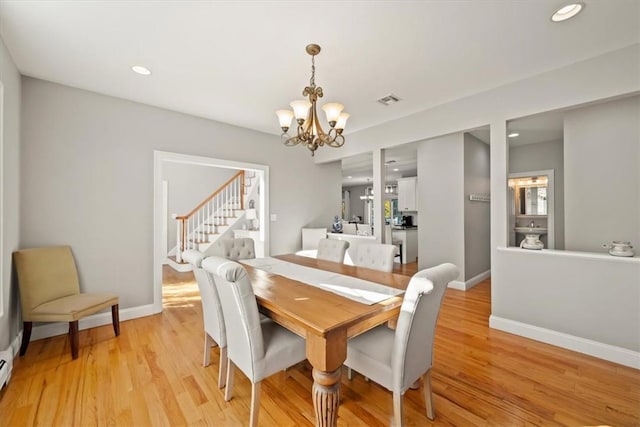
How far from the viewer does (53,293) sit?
2648mm

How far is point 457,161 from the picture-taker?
446cm

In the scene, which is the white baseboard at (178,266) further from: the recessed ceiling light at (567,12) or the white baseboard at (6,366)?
the recessed ceiling light at (567,12)

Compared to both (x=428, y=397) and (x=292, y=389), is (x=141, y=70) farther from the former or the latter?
(x=428, y=397)

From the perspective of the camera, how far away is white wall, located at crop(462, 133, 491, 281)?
4441 millimetres

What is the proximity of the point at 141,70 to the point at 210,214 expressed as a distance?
14.7ft

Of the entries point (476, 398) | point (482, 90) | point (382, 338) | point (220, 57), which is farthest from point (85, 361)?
point (482, 90)

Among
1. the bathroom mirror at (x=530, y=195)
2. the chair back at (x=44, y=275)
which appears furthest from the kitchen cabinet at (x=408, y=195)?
the chair back at (x=44, y=275)

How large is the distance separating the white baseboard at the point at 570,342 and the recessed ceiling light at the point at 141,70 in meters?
4.35

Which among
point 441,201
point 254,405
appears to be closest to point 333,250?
Result: point 254,405

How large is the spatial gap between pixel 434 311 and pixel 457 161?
355 cm

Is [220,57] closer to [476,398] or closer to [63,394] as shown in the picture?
[63,394]

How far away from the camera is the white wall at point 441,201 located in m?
4.43

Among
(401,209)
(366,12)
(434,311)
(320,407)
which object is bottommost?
(320,407)

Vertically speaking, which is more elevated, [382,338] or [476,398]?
[382,338]
